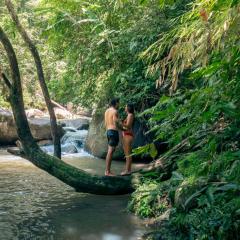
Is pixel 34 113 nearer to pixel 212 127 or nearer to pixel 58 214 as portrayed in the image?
pixel 58 214

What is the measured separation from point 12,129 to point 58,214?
11.9m

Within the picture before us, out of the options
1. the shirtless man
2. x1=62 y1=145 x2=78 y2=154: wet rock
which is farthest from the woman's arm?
x1=62 y1=145 x2=78 y2=154: wet rock

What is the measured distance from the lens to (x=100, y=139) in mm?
15047

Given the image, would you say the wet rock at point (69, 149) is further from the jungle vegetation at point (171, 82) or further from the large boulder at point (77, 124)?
the large boulder at point (77, 124)

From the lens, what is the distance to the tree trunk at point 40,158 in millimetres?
7984

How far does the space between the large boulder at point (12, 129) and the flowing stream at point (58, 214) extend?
8024mm

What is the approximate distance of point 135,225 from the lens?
21.7ft

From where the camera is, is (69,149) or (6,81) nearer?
(6,81)

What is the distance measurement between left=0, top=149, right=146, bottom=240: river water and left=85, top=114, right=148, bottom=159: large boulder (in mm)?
4100

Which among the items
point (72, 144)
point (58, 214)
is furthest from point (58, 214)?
point (72, 144)

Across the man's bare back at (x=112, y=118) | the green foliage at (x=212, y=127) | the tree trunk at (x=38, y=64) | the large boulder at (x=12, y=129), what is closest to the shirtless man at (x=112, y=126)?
the man's bare back at (x=112, y=118)

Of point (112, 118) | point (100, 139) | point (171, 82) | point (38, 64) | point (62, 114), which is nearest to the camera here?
point (171, 82)

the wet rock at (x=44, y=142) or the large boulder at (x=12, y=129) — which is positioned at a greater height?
the large boulder at (x=12, y=129)

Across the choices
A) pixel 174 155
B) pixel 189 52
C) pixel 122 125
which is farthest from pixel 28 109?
pixel 189 52
